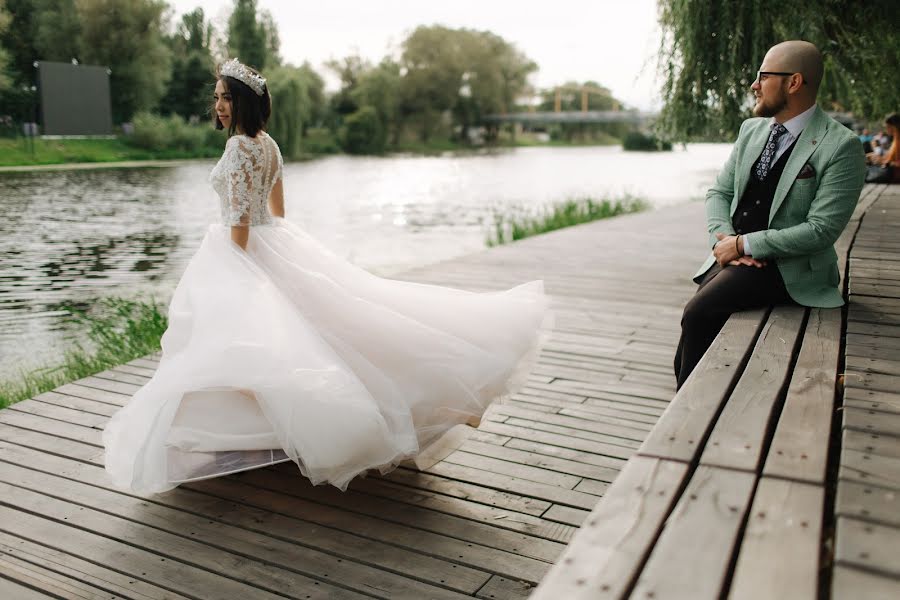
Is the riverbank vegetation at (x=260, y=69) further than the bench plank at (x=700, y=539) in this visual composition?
Yes

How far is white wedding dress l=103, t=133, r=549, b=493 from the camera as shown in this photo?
2.29 m

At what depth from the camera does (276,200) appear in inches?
116

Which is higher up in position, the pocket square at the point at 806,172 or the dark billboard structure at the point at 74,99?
the dark billboard structure at the point at 74,99

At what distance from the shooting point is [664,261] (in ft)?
24.7

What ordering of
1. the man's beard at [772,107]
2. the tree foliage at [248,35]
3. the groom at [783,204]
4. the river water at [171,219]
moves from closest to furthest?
1. the groom at [783,204]
2. the man's beard at [772,107]
3. the river water at [171,219]
4. the tree foliage at [248,35]

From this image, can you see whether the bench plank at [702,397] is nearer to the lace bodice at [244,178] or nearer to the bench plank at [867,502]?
the bench plank at [867,502]

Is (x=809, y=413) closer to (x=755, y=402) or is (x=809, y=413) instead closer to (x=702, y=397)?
(x=755, y=402)

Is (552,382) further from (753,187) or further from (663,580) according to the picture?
(663,580)

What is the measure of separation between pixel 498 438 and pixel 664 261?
15.9ft

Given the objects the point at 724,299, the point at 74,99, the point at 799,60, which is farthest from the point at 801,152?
the point at 74,99

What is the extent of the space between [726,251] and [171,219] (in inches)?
629

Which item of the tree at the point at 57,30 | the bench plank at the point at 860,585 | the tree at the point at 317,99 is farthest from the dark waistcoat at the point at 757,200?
the tree at the point at 317,99

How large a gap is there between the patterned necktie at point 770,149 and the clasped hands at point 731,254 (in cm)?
27

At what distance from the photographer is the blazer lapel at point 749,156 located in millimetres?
2980
